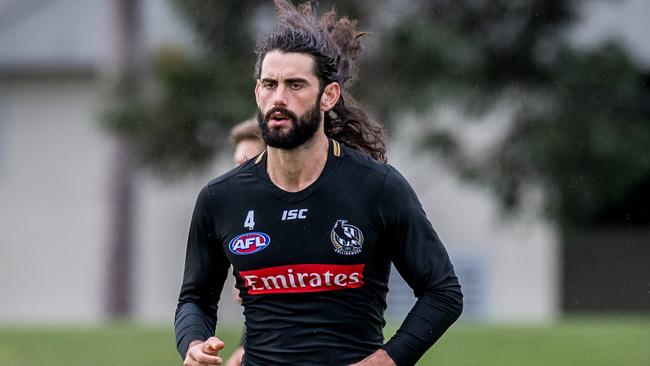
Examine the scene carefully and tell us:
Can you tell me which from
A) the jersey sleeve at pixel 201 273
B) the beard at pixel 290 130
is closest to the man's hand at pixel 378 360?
the jersey sleeve at pixel 201 273

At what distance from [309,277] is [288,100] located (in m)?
0.66

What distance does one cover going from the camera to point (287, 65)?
5.11m

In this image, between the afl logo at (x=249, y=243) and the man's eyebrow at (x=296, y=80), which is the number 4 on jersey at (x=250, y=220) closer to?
the afl logo at (x=249, y=243)

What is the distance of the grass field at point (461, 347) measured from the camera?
43.0ft

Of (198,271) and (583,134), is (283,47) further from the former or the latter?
(583,134)

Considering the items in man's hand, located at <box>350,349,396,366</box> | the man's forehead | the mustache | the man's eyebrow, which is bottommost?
man's hand, located at <box>350,349,396,366</box>

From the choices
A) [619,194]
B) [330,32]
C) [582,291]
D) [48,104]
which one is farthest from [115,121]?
[330,32]

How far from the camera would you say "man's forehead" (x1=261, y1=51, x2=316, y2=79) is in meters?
5.09

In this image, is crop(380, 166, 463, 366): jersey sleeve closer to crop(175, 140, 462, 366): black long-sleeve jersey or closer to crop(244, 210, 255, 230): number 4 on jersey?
crop(175, 140, 462, 366): black long-sleeve jersey

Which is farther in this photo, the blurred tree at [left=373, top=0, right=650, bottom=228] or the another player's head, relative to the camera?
the blurred tree at [left=373, top=0, right=650, bottom=228]

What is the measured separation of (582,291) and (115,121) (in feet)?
32.8

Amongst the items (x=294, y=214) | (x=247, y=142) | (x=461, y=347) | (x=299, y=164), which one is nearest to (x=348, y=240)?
(x=294, y=214)

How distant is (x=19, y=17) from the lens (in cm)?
2386

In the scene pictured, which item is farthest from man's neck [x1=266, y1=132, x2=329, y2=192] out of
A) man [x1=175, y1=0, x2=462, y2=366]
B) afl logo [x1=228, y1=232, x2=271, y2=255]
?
afl logo [x1=228, y1=232, x2=271, y2=255]
